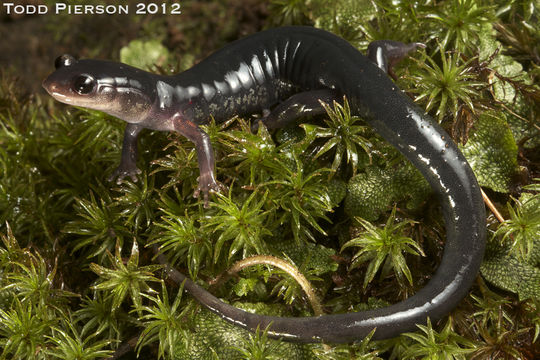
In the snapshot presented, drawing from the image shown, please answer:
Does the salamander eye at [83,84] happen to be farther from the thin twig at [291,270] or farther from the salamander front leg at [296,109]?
the thin twig at [291,270]

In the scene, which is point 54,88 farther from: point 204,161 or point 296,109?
point 296,109

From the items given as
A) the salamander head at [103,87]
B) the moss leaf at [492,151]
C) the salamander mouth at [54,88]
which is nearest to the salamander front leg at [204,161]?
the salamander head at [103,87]

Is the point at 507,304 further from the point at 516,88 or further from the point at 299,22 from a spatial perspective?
the point at 299,22

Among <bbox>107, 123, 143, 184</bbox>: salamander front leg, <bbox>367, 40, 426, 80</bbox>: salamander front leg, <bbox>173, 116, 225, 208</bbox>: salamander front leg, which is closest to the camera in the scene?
<bbox>173, 116, 225, 208</bbox>: salamander front leg

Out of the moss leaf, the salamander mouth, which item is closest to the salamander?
the salamander mouth

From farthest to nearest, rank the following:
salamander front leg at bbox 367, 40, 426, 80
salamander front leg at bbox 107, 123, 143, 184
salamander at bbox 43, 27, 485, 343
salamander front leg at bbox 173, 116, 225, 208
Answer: salamander front leg at bbox 367, 40, 426, 80 < salamander front leg at bbox 107, 123, 143, 184 < salamander front leg at bbox 173, 116, 225, 208 < salamander at bbox 43, 27, 485, 343

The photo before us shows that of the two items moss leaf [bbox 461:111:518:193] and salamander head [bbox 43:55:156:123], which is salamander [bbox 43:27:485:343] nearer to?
salamander head [bbox 43:55:156:123]

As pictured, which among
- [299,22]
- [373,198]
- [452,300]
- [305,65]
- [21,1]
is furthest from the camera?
[21,1]

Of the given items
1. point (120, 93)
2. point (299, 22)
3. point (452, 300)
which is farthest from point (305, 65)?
point (452, 300)
